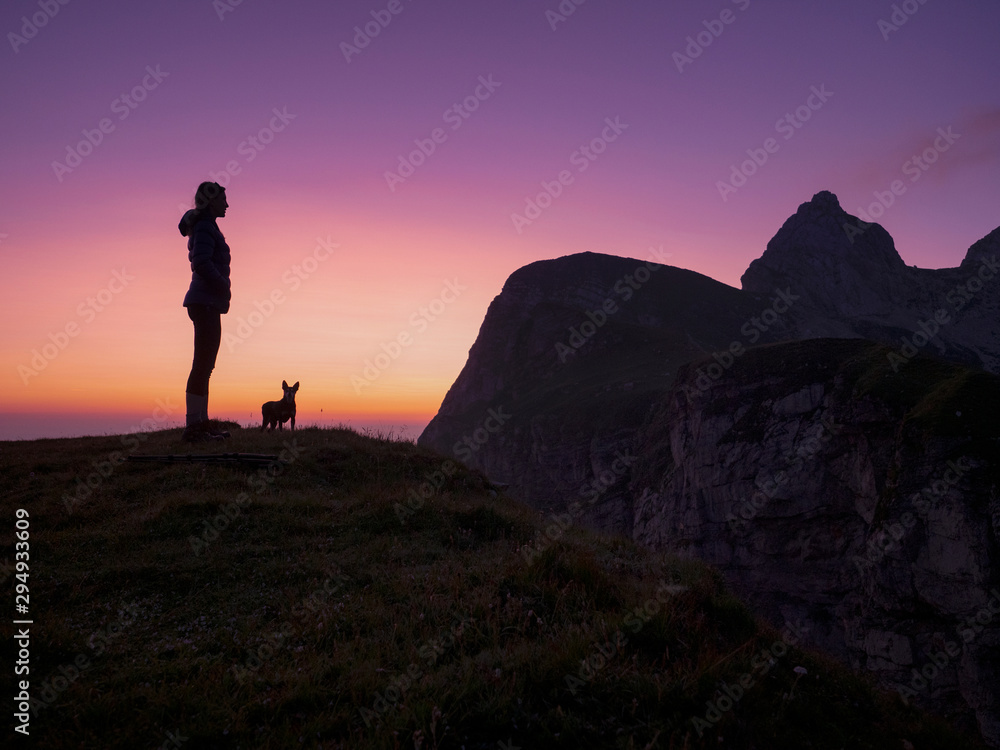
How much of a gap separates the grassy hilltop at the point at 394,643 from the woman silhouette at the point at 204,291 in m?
5.15

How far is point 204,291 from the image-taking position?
46.9 ft

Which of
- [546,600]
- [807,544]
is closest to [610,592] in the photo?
[546,600]

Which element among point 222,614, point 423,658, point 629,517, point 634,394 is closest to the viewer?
point 423,658

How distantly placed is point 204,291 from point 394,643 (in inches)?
485

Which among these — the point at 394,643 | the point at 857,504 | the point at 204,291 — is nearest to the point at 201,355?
the point at 204,291

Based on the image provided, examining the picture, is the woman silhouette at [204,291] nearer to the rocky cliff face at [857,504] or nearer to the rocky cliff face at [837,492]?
the rocky cliff face at [837,492]

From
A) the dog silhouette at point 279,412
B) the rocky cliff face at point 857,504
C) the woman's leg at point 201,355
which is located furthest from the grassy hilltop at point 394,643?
the rocky cliff face at point 857,504

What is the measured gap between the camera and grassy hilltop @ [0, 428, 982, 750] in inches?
164

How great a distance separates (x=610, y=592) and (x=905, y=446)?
212 feet

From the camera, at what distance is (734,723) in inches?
173

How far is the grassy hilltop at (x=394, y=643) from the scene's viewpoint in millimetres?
4164

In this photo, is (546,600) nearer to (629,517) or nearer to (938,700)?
(938,700)

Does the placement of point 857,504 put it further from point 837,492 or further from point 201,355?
point 201,355

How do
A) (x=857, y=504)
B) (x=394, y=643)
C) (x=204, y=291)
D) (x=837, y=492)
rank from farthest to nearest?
(x=837, y=492), (x=857, y=504), (x=204, y=291), (x=394, y=643)
